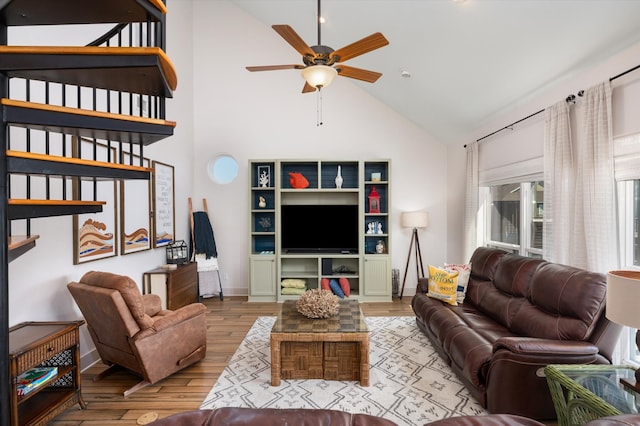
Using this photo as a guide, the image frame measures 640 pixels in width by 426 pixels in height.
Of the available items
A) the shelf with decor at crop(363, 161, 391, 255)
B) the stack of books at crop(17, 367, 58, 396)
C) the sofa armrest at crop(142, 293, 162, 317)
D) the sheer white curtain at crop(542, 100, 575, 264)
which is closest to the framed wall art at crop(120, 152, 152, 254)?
the sofa armrest at crop(142, 293, 162, 317)

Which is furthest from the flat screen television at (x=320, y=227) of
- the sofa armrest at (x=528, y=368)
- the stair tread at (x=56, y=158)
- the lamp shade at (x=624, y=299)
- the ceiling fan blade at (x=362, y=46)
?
the lamp shade at (x=624, y=299)

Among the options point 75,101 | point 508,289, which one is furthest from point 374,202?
point 75,101

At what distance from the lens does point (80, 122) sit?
5.00 ft

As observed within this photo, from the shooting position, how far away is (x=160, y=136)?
179 cm

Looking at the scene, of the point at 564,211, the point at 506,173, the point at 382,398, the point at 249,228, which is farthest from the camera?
the point at 249,228

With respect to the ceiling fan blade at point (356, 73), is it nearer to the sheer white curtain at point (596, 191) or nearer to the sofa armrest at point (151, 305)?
the sheer white curtain at point (596, 191)

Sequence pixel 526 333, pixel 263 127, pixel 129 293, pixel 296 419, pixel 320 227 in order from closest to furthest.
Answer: pixel 296 419 < pixel 129 293 < pixel 526 333 < pixel 320 227 < pixel 263 127

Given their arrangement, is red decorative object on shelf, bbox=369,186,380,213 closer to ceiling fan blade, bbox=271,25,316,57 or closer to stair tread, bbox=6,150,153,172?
ceiling fan blade, bbox=271,25,316,57

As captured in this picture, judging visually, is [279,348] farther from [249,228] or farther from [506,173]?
[506,173]

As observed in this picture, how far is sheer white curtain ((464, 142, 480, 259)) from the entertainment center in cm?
115

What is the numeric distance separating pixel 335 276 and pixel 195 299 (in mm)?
2134

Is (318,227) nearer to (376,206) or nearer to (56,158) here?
(376,206)

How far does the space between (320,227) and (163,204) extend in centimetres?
233

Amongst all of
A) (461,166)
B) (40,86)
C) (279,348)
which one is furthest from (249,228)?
(461,166)
